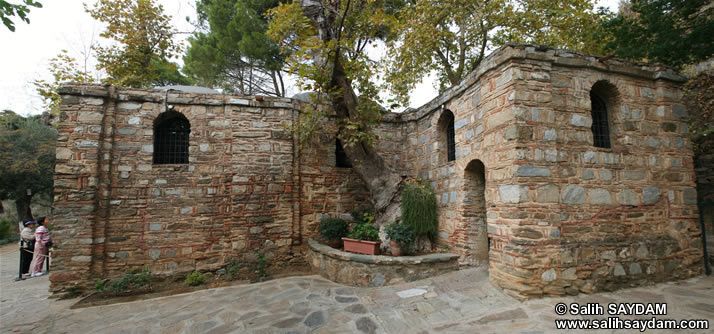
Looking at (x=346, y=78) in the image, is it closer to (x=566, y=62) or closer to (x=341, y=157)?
(x=341, y=157)

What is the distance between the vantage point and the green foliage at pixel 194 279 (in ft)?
18.4

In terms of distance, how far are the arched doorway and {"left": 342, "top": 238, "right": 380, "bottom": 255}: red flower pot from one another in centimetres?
168

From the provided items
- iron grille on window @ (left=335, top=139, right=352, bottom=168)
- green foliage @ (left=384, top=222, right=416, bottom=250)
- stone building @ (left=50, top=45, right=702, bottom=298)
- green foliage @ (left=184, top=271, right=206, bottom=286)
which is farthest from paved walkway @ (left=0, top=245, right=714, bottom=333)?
iron grille on window @ (left=335, top=139, right=352, bottom=168)

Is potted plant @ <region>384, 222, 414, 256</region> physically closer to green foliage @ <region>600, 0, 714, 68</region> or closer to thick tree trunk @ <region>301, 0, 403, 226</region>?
thick tree trunk @ <region>301, 0, 403, 226</region>

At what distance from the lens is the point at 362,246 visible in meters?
5.55

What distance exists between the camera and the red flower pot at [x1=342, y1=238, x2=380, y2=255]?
5445 millimetres

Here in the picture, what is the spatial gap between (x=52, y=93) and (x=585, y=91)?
1201cm

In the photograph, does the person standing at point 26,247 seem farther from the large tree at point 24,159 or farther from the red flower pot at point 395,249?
the red flower pot at point 395,249

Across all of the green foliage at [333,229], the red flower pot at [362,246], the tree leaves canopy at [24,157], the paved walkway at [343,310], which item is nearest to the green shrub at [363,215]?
the green foliage at [333,229]

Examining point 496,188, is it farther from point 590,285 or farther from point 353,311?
point 353,311

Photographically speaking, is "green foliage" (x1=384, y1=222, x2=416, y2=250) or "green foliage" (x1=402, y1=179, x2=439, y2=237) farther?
"green foliage" (x1=402, y1=179, x2=439, y2=237)

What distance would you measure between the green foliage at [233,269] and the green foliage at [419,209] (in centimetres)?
355

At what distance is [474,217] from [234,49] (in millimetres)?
10583

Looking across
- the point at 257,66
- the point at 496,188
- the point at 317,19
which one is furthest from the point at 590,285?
the point at 257,66
